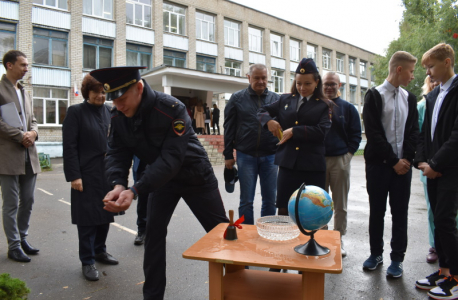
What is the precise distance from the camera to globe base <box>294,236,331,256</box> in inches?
86.0

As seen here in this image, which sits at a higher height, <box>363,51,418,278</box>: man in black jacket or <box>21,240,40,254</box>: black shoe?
<box>363,51,418,278</box>: man in black jacket

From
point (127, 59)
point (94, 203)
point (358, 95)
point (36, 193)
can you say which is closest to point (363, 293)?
point (94, 203)

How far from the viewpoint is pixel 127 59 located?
80.5 feet

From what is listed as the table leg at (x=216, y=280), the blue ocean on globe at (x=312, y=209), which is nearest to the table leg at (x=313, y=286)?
the blue ocean on globe at (x=312, y=209)

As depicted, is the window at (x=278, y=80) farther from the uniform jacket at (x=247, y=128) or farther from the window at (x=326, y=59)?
the uniform jacket at (x=247, y=128)

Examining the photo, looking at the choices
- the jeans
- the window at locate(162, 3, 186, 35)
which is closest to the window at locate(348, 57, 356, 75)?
the window at locate(162, 3, 186, 35)

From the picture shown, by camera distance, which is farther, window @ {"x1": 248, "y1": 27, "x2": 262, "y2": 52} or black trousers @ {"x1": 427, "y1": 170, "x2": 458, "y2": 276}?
window @ {"x1": 248, "y1": 27, "x2": 262, "y2": 52}

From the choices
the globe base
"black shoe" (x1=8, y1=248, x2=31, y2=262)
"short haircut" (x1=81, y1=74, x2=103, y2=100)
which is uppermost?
"short haircut" (x1=81, y1=74, x2=103, y2=100)

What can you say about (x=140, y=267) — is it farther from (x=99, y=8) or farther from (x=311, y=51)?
(x=311, y=51)

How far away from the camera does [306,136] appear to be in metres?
3.57

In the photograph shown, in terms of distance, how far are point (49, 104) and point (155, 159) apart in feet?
70.1

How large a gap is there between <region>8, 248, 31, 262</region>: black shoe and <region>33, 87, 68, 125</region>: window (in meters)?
19.1

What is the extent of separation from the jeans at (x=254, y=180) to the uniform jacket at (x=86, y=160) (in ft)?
5.01

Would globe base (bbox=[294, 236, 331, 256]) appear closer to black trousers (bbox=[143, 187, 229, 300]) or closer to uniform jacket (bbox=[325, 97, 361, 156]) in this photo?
black trousers (bbox=[143, 187, 229, 300])
